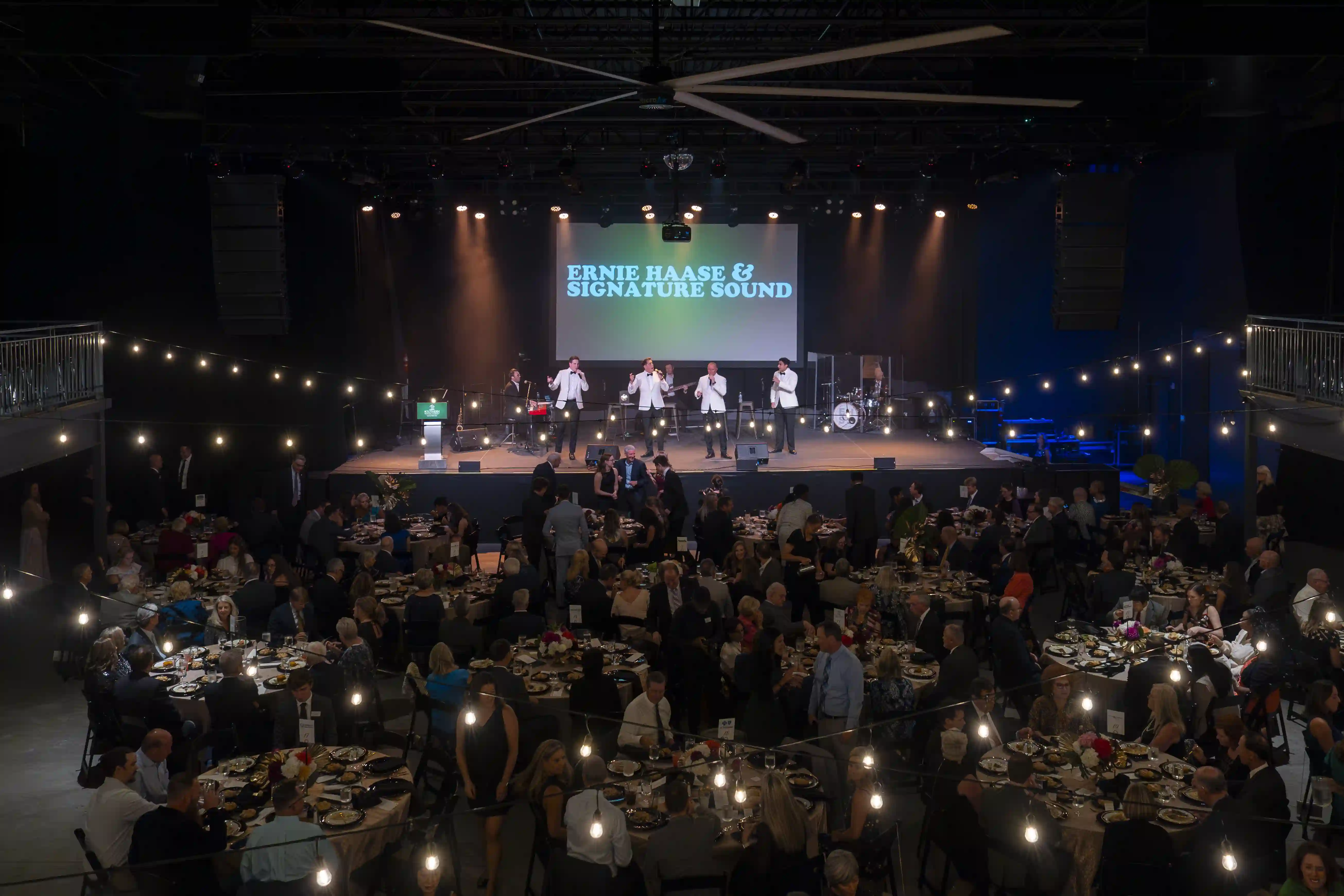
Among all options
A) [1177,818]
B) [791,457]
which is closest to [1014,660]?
[1177,818]

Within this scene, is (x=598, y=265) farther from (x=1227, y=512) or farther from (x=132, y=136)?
(x=1227, y=512)

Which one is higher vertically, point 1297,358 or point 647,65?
point 647,65

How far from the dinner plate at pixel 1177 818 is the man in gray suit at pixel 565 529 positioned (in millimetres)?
6208

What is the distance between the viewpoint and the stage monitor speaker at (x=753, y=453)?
16.3 meters

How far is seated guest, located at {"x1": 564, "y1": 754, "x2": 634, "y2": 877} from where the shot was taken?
221 inches

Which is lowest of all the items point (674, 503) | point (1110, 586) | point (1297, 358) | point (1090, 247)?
point (1110, 586)

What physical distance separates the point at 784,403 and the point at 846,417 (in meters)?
2.40

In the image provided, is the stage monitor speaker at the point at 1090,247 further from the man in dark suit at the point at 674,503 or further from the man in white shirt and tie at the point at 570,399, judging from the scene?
the man in white shirt and tie at the point at 570,399

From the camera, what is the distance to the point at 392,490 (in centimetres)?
1410

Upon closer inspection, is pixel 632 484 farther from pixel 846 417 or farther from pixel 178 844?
Result: pixel 178 844

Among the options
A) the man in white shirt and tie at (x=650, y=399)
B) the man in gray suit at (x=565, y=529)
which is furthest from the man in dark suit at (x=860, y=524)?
the man in white shirt and tie at (x=650, y=399)

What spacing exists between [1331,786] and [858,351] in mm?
15261

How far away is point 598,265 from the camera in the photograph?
65.1 ft

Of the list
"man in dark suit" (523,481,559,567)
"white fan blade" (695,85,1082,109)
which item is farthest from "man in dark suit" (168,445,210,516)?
"white fan blade" (695,85,1082,109)
